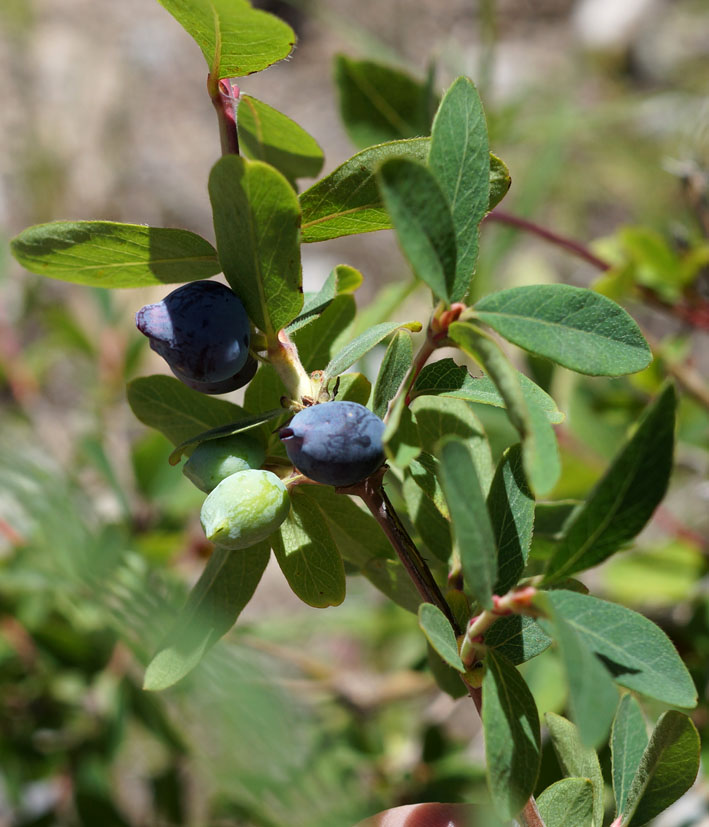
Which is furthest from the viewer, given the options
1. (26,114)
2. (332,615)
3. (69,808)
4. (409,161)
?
(26,114)

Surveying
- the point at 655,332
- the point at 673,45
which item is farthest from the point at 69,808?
the point at 673,45

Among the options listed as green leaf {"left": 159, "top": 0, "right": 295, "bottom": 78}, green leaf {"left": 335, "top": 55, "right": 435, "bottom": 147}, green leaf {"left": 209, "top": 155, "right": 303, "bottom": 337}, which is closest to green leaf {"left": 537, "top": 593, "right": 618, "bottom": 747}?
Answer: green leaf {"left": 209, "top": 155, "right": 303, "bottom": 337}

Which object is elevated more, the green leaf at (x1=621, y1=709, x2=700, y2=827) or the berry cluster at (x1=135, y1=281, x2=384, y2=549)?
the berry cluster at (x1=135, y1=281, x2=384, y2=549)

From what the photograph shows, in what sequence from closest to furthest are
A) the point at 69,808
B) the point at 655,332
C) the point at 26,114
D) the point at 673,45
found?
the point at 69,808 < the point at 655,332 < the point at 673,45 < the point at 26,114

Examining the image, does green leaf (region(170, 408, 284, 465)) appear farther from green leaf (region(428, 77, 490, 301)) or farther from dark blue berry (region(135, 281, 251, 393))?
green leaf (region(428, 77, 490, 301))

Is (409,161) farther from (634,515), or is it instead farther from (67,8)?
(67,8)

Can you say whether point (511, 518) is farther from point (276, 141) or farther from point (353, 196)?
point (276, 141)

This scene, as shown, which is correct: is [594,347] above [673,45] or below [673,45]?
above
